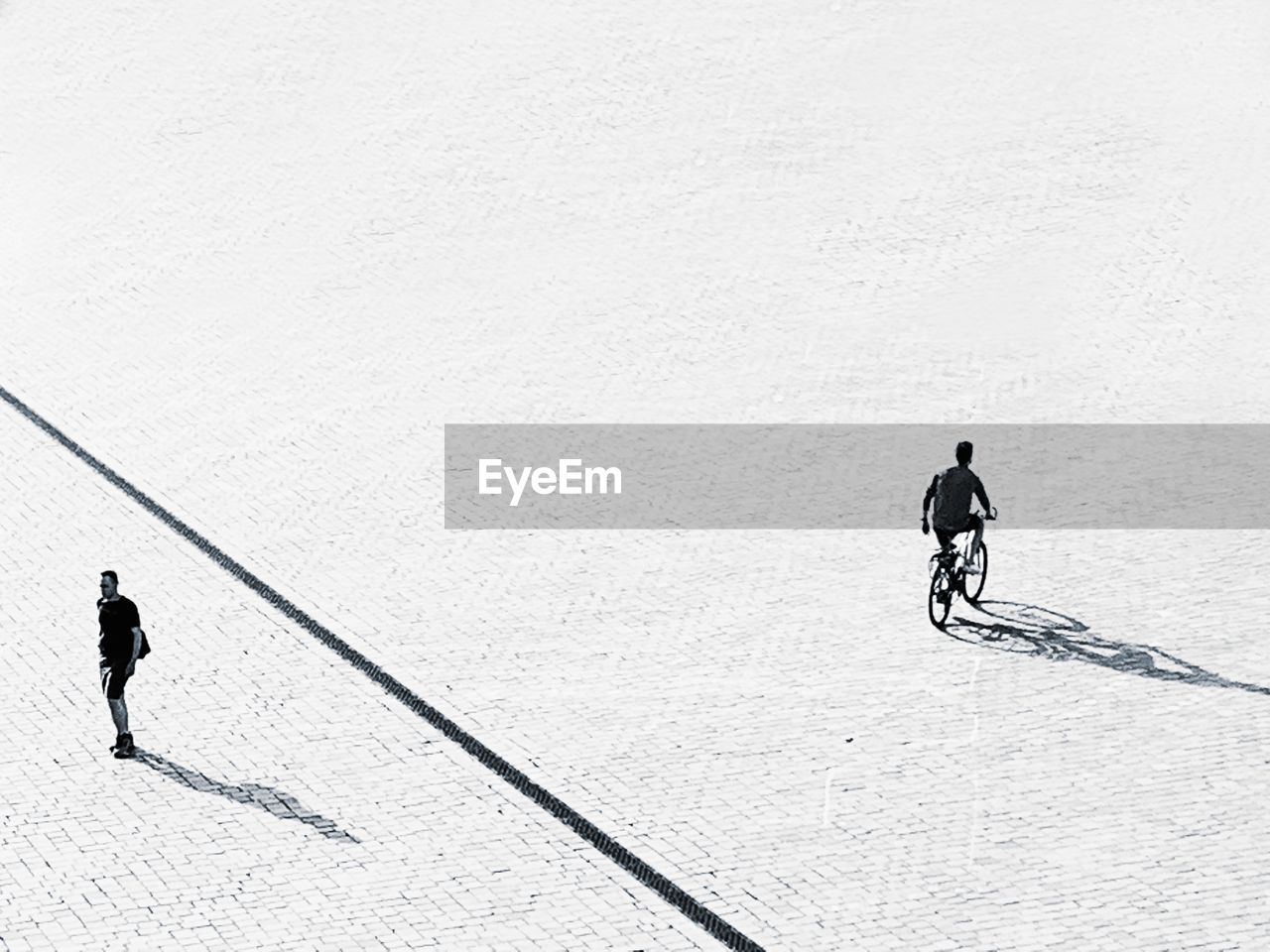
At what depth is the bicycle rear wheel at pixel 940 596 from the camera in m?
14.3

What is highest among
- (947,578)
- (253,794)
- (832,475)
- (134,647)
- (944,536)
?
(832,475)

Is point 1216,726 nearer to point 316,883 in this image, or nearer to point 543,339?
point 316,883

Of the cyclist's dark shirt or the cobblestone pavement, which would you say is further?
the cyclist's dark shirt

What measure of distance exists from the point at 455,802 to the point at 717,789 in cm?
151

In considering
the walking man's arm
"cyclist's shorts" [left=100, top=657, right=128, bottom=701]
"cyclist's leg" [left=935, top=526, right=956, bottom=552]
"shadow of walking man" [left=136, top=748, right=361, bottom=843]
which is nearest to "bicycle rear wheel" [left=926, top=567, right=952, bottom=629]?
"cyclist's leg" [left=935, top=526, right=956, bottom=552]

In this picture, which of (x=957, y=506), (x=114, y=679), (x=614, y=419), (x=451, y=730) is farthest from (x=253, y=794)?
(x=614, y=419)

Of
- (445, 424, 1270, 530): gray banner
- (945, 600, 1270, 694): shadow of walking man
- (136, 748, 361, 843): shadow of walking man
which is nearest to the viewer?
(136, 748, 361, 843): shadow of walking man

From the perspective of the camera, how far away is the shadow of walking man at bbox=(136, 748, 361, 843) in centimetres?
1183

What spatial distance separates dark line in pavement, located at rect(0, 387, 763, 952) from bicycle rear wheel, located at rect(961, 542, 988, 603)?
3.82 metres

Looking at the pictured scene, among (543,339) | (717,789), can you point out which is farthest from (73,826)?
(543,339)

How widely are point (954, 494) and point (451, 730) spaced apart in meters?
3.97

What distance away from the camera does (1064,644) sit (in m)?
14.1

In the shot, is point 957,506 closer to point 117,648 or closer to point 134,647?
point 134,647

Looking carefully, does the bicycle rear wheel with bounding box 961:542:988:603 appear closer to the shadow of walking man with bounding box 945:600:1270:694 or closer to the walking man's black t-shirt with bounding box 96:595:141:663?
the shadow of walking man with bounding box 945:600:1270:694
